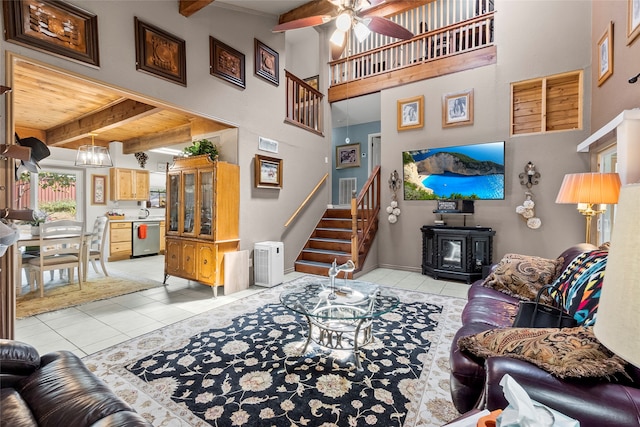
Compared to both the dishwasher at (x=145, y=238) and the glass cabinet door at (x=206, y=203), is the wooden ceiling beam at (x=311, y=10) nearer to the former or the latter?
the glass cabinet door at (x=206, y=203)

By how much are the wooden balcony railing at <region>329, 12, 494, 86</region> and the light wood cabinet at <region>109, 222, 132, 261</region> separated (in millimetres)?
5709

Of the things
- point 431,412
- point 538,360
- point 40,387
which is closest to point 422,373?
point 431,412

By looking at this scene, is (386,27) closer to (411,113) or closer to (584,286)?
(411,113)

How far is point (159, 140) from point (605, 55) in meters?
6.96

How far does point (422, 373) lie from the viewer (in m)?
2.16

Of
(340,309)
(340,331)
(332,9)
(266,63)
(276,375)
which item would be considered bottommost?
(276,375)

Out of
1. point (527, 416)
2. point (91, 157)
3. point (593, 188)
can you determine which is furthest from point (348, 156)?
point (527, 416)

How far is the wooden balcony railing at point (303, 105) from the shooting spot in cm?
542

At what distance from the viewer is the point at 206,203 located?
13.8 feet

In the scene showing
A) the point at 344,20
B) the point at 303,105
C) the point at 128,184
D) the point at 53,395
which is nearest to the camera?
the point at 53,395

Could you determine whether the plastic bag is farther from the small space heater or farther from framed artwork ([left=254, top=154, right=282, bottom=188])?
framed artwork ([left=254, top=154, right=282, bottom=188])

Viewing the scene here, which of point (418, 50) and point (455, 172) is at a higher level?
point (418, 50)

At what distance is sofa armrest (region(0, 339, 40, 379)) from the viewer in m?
1.37

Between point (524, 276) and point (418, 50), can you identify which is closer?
point (524, 276)
